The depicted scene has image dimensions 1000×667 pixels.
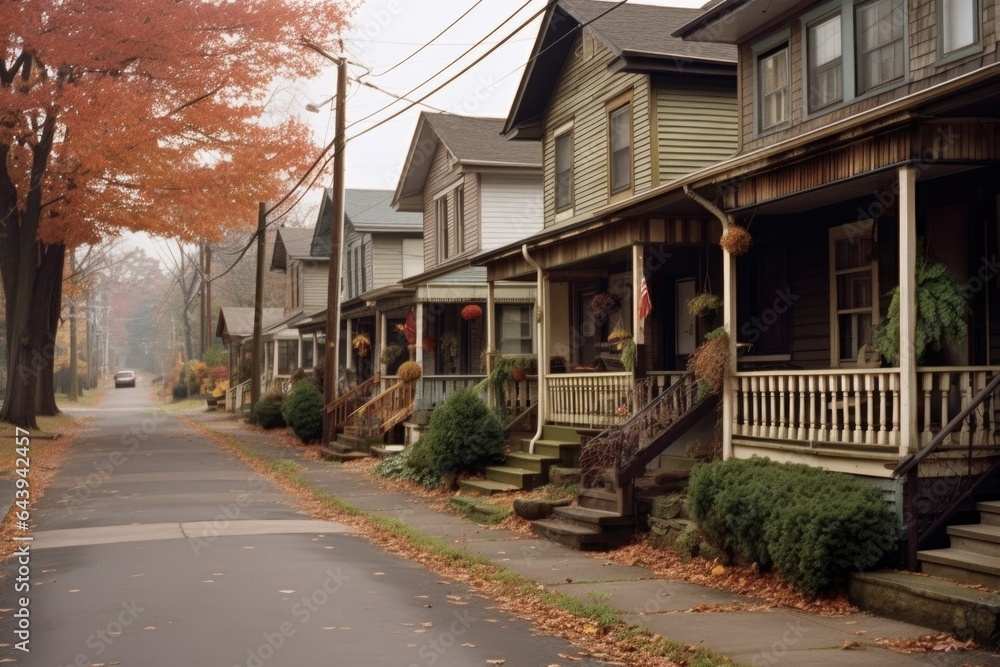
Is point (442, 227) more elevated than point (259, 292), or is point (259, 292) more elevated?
point (442, 227)

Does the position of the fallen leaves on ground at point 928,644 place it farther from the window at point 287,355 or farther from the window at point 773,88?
the window at point 287,355

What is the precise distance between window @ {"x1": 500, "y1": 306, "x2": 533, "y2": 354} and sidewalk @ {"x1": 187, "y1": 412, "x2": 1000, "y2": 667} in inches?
501

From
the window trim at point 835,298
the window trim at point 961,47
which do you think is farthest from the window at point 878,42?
the window trim at point 835,298

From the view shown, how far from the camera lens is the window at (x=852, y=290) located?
14.7 m

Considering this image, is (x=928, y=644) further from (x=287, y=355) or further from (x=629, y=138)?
(x=287, y=355)

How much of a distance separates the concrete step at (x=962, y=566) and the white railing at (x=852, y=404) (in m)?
1.19

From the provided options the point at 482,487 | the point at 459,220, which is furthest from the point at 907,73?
the point at 459,220

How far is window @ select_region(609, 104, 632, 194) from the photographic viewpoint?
20781 mm

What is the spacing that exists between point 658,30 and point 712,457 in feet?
31.7

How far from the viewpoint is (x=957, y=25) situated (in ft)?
43.7

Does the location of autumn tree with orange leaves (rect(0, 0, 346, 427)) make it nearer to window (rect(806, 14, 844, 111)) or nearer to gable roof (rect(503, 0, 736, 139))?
gable roof (rect(503, 0, 736, 139))

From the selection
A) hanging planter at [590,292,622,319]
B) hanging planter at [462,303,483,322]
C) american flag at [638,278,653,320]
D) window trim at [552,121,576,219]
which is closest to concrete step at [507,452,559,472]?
hanging planter at [590,292,622,319]

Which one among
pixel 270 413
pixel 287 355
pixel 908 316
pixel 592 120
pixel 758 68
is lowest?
pixel 270 413

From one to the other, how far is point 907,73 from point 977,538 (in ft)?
21.7
